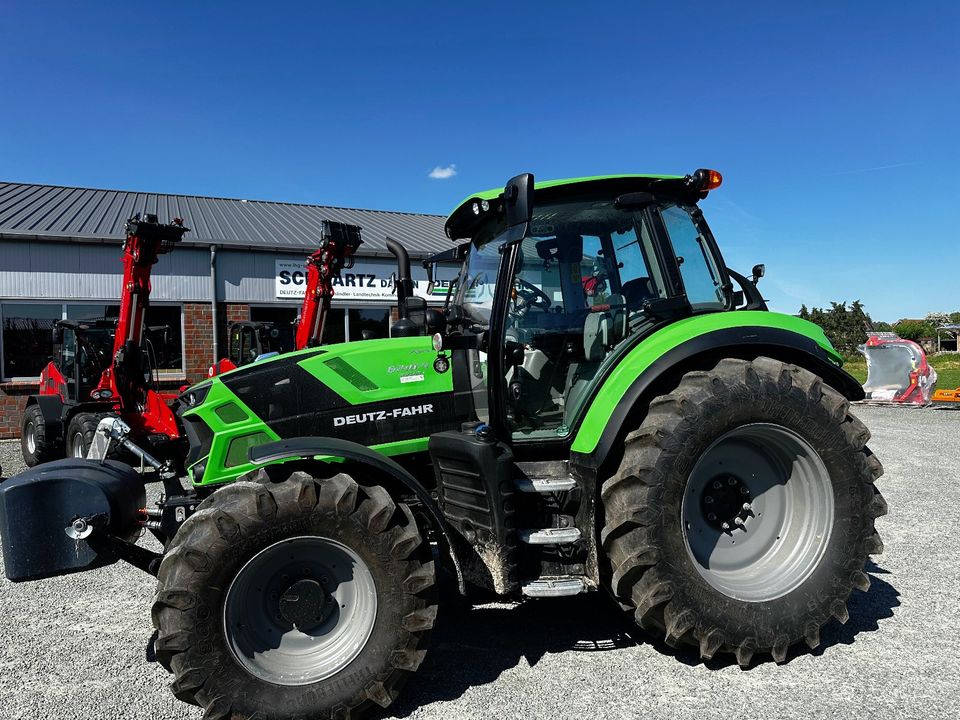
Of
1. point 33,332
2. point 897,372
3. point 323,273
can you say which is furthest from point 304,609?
point 897,372

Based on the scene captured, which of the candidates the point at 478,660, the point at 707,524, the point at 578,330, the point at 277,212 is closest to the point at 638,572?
the point at 707,524

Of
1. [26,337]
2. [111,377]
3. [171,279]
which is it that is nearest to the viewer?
[111,377]

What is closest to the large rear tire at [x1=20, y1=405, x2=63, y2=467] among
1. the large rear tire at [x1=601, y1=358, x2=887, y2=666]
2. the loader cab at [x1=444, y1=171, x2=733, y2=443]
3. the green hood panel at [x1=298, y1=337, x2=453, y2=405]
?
the green hood panel at [x1=298, y1=337, x2=453, y2=405]

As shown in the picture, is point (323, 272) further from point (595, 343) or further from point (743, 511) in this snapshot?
point (743, 511)

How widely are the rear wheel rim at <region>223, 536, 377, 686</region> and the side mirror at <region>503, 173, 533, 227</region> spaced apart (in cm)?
166

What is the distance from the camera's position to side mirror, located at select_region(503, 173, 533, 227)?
3109 mm

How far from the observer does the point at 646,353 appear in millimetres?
3408

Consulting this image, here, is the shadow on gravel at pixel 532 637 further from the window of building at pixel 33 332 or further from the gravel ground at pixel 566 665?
the window of building at pixel 33 332

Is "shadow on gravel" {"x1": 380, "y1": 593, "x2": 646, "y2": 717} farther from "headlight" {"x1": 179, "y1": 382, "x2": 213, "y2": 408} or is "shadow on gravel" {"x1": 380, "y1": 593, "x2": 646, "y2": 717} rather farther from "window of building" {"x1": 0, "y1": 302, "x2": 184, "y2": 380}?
"window of building" {"x1": 0, "y1": 302, "x2": 184, "y2": 380}

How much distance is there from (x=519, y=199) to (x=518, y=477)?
4.40 ft

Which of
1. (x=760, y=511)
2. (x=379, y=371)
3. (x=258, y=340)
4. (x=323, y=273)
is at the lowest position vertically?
(x=760, y=511)

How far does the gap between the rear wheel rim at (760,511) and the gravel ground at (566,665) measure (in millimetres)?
432

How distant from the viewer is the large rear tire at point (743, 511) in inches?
126

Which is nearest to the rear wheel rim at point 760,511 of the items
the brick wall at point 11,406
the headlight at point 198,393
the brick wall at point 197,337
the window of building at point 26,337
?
the headlight at point 198,393
